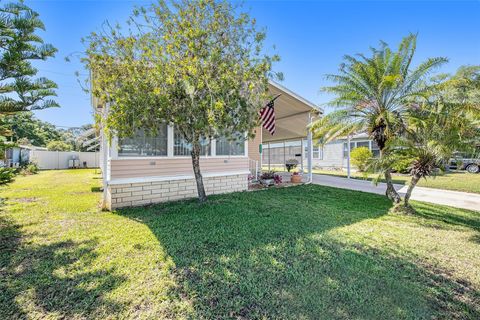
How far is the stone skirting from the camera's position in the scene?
632cm

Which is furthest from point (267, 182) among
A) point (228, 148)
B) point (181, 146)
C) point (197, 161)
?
point (197, 161)

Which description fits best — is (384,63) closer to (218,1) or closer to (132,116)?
(218,1)

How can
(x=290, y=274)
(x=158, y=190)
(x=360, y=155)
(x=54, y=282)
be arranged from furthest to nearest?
1. (x=360, y=155)
2. (x=158, y=190)
3. (x=290, y=274)
4. (x=54, y=282)

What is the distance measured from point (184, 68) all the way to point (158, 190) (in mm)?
3967

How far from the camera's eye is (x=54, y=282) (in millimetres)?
2861

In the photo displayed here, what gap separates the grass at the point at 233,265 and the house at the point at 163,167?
0.76 metres

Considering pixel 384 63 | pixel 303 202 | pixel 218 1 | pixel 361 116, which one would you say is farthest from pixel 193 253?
pixel 384 63

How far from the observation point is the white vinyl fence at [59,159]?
20.6 metres

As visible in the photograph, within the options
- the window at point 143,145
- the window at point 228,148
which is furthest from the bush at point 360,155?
the window at point 143,145

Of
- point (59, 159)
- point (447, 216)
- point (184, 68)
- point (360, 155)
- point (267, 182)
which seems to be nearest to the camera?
point (184, 68)

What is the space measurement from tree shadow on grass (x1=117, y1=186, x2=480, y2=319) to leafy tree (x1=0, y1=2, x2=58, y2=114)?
11.0 feet

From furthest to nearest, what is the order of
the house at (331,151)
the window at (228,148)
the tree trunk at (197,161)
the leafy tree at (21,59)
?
the house at (331,151) → the window at (228,148) → the tree trunk at (197,161) → the leafy tree at (21,59)

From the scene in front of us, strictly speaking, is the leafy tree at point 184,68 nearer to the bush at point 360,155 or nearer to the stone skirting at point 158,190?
the stone skirting at point 158,190

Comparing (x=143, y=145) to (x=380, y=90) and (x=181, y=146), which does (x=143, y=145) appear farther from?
(x=380, y=90)
